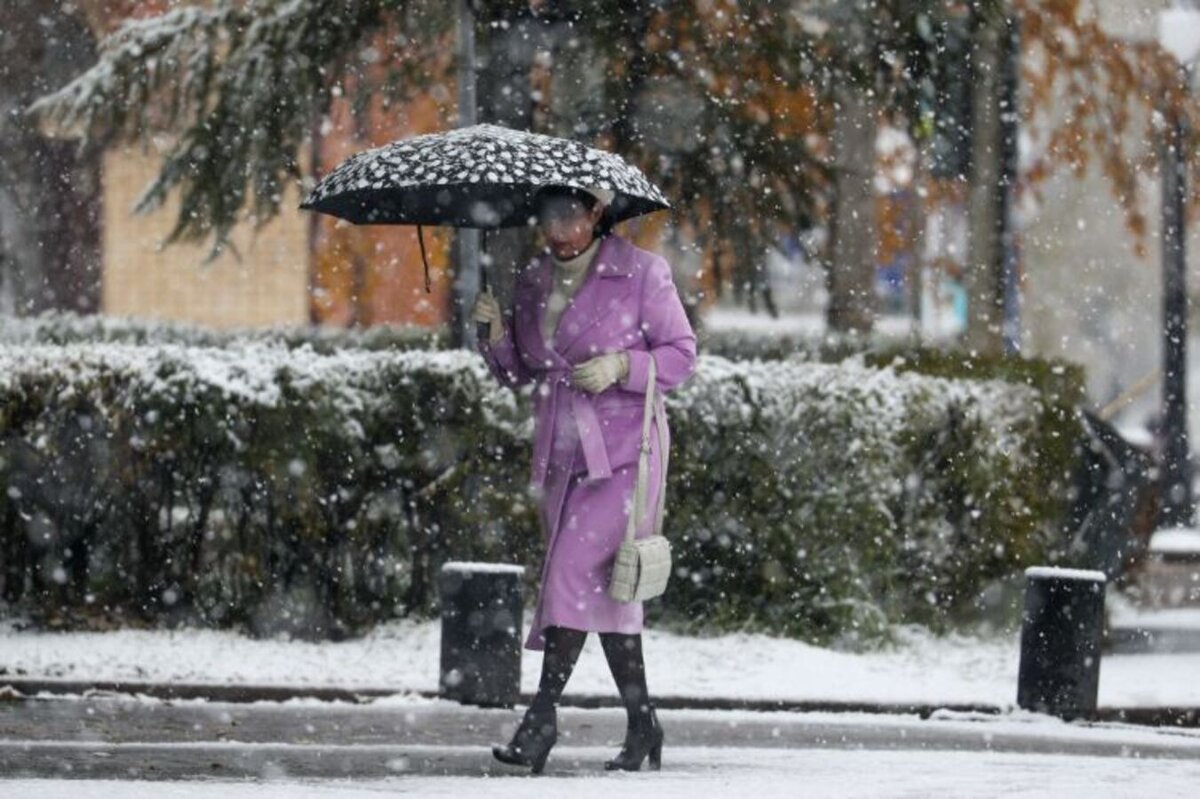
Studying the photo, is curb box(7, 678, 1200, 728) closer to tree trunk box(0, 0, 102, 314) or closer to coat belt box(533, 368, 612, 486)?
coat belt box(533, 368, 612, 486)

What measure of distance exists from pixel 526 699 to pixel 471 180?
364 centimetres

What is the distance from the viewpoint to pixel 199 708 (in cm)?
1063

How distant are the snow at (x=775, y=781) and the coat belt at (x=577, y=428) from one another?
1.02 m

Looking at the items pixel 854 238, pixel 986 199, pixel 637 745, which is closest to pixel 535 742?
pixel 637 745

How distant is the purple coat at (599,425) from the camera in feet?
27.1

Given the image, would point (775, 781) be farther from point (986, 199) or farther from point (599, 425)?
point (986, 199)

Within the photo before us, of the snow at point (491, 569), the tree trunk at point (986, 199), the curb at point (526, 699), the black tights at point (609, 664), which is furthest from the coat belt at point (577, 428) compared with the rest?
the tree trunk at point (986, 199)

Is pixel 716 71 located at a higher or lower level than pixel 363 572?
higher

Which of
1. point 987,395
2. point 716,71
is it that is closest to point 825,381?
point 987,395

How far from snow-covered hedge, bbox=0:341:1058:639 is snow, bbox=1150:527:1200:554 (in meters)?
8.04

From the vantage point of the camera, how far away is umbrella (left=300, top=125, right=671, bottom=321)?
8125 millimetres

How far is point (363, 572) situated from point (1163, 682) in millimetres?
4027

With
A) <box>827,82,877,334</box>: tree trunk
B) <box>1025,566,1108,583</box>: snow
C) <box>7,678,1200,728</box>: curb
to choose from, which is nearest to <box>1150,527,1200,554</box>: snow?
<box>827,82,877,334</box>: tree trunk

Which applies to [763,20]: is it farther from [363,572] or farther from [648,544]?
[648,544]
